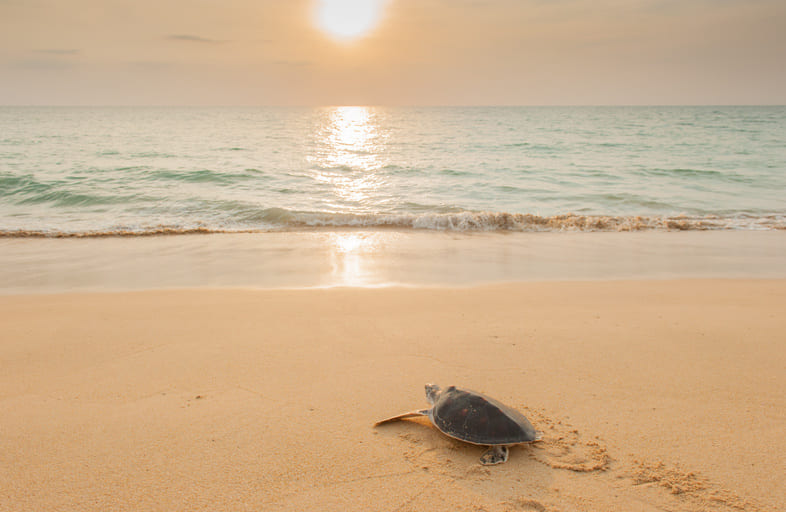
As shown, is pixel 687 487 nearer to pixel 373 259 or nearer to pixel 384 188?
pixel 373 259

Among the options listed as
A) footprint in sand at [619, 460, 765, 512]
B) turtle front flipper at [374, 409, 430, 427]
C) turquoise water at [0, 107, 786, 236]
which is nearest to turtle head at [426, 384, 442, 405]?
turtle front flipper at [374, 409, 430, 427]

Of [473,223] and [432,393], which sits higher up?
[473,223]

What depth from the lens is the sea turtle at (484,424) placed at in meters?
2.39

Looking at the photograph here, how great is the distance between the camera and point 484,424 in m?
2.41

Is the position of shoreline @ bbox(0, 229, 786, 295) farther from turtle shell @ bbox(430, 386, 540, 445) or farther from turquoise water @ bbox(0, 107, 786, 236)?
turtle shell @ bbox(430, 386, 540, 445)

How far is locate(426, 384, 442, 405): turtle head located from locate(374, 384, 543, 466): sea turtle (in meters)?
0.17

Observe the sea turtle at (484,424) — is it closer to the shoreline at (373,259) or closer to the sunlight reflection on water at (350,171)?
the shoreline at (373,259)

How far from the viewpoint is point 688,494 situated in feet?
7.07

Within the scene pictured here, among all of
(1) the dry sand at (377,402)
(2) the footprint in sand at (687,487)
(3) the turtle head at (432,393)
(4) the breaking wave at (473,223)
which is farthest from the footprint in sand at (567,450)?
(4) the breaking wave at (473,223)

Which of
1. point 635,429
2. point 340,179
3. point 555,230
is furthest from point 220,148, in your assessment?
point 635,429

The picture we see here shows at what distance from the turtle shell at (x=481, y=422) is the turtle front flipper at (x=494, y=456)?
5cm

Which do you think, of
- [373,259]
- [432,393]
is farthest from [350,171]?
[432,393]

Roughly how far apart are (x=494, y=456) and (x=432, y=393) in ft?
1.80

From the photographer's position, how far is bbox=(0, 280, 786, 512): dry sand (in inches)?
86.7
